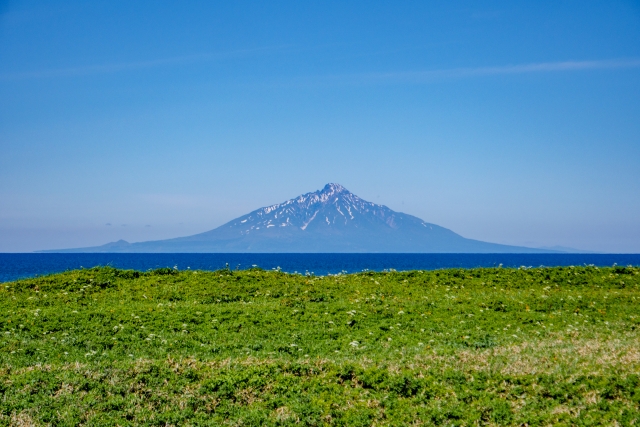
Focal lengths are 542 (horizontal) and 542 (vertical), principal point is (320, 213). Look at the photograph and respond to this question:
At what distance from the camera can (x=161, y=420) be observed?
1091 cm

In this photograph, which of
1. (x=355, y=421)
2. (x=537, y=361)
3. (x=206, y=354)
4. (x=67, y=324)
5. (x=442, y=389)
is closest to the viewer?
(x=355, y=421)

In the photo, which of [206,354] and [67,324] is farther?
[67,324]

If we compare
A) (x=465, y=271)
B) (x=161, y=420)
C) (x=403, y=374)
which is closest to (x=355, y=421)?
(x=403, y=374)

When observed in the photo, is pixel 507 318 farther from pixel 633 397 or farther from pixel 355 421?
pixel 355 421

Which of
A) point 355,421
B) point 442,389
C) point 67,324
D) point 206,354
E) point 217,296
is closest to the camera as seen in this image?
point 355,421

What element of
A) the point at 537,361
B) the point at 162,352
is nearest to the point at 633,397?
the point at 537,361

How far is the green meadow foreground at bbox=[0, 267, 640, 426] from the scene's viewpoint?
11211 mm

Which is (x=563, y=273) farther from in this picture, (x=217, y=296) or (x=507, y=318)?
(x=217, y=296)

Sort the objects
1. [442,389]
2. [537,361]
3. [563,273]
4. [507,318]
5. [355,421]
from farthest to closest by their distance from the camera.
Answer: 1. [563,273]
2. [507,318]
3. [537,361]
4. [442,389]
5. [355,421]

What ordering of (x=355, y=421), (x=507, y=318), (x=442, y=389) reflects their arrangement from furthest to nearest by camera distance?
(x=507, y=318)
(x=442, y=389)
(x=355, y=421)

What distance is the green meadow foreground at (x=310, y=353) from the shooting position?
1121cm

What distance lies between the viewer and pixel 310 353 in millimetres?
16406

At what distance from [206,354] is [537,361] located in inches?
367

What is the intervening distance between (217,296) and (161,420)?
15130mm
